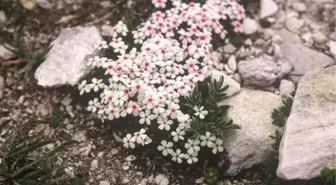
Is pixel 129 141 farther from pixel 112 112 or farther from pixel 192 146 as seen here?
pixel 192 146

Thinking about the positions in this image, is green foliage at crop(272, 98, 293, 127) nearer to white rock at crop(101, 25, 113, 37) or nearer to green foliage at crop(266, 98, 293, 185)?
green foliage at crop(266, 98, 293, 185)

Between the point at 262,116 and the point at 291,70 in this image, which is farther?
the point at 291,70

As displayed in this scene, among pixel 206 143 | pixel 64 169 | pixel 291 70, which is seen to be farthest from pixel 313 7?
pixel 64 169

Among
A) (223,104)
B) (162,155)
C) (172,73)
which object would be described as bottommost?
(162,155)

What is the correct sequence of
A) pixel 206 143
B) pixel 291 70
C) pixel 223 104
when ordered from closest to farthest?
pixel 206 143 < pixel 223 104 < pixel 291 70

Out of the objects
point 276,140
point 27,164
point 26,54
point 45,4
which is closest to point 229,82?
point 276,140

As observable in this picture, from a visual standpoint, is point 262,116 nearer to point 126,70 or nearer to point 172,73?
point 172,73

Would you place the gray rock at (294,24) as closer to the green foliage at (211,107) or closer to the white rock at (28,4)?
the green foliage at (211,107)
